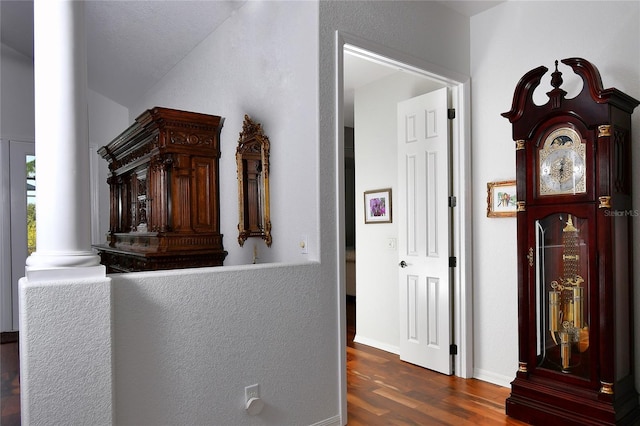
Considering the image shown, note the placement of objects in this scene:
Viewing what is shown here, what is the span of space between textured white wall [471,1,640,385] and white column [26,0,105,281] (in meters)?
2.79

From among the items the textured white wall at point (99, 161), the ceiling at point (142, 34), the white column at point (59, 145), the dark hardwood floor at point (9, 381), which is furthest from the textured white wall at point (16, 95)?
the white column at point (59, 145)

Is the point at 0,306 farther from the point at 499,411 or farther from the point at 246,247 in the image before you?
the point at 499,411

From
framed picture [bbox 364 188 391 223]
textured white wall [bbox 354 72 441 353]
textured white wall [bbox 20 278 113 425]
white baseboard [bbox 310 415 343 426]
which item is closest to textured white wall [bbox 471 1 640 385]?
textured white wall [bbox 354 72 441 353]

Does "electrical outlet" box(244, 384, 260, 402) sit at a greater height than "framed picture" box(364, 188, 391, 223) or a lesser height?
lesser

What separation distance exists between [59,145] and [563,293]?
285 cm

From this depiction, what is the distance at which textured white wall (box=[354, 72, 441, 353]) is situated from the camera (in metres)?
4.51

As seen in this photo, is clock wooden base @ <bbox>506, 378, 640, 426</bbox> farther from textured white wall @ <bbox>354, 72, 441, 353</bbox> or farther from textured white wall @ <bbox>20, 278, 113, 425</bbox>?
textured white wall @ <bbox>20, 278, 113, 425</bbox>

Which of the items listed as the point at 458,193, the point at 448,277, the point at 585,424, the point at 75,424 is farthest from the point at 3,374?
the point at 585,424

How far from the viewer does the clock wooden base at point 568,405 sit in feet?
8.55

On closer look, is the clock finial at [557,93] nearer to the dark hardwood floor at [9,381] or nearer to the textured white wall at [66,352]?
the textured white wall at [66,352]

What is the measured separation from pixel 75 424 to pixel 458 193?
2.99 m

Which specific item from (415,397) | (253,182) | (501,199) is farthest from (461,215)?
(253,182)

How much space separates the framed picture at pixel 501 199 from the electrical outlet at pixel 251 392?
2.18 meters

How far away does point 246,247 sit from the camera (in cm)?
365
